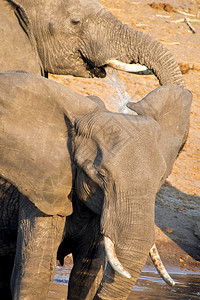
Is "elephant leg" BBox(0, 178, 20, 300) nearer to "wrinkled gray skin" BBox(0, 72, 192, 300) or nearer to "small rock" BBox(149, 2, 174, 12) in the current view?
"wrinkled gray skin" BBox(0, 72, 192, 300)

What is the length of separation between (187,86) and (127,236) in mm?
7742

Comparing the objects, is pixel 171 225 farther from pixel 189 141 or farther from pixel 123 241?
pixel 123 241

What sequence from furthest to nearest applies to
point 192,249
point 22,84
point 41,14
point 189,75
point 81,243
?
point 189,75
point 192,249
point 41,14
point 81,243
point 22,84

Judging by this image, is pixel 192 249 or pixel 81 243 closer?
pixel 81 243

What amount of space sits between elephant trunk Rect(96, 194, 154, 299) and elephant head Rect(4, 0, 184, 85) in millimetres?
1518

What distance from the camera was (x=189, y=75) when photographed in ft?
37.1

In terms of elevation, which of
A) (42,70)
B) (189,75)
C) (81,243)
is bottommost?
(189,75)

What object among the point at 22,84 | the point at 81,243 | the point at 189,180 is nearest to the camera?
the point at 22,84

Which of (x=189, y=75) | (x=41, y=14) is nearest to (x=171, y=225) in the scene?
(x=41, y=14)

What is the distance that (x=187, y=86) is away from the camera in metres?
11.0

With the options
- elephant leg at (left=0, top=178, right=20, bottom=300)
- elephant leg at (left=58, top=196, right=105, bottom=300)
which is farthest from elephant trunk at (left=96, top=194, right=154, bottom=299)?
elephant leg at (left=0, top=178, right=20, bottom=300)

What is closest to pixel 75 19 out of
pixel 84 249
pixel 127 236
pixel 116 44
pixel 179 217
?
pixel 116 44

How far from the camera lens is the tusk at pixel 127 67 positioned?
4863 millimetres

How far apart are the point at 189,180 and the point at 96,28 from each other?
12.9ft
